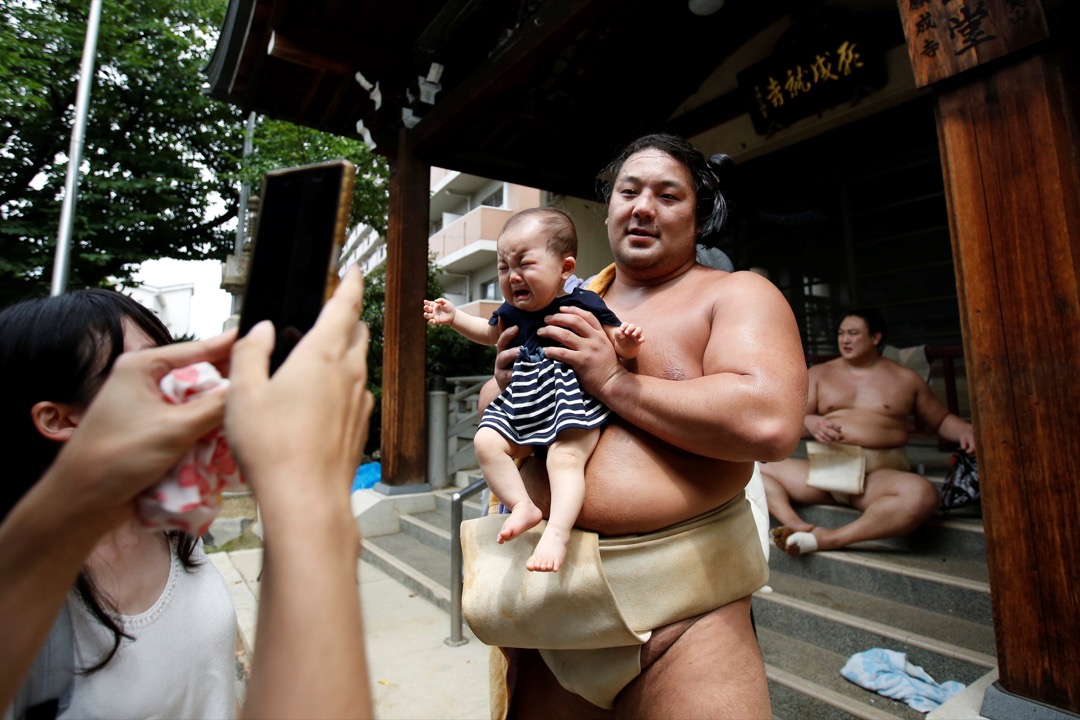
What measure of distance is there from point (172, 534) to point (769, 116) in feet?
19.6

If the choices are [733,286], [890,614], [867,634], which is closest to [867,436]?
[890,614]

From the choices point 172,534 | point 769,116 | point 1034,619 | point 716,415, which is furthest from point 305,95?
point 1034,619

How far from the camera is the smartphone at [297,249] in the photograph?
0.66 meters

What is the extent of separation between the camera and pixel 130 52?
42.5 ft

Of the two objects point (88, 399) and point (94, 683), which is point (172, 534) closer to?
point (94, 683)

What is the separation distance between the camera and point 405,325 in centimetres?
600

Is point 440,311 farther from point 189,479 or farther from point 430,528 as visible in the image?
point 430,528

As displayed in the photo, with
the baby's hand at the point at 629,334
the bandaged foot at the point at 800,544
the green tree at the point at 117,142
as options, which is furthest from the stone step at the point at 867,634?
the green tree at the point at 117,142

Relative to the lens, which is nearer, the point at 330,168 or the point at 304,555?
the point at 304,555

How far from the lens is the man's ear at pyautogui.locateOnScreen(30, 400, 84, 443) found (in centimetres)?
104

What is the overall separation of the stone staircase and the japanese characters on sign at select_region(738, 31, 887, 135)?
11.9ft

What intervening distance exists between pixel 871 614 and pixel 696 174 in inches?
111

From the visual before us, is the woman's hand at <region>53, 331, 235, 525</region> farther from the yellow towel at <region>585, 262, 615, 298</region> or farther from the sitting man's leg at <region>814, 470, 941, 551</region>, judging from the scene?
the sitting man's leg at <region>814, 470, 941, 551</region>

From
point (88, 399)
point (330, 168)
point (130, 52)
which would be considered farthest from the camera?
point (130, 52)
